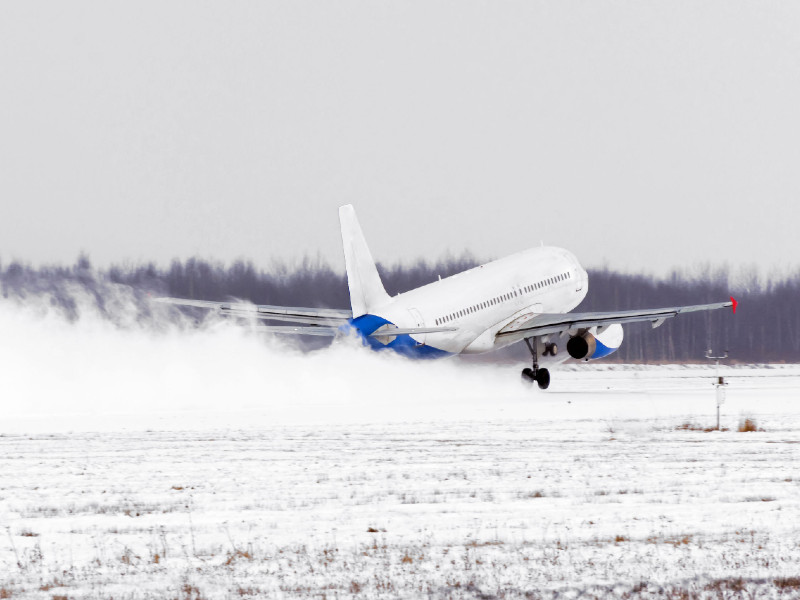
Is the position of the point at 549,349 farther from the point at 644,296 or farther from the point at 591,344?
the point at 644,296

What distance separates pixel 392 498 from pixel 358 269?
2299cm

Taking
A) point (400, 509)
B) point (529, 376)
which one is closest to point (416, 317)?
point (529, 376)

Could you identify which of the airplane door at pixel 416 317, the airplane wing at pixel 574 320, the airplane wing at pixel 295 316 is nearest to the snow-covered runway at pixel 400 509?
the airplane wing at pixel 295 316

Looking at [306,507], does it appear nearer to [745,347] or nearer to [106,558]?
[106,558]

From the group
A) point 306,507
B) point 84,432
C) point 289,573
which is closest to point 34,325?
point 84,432

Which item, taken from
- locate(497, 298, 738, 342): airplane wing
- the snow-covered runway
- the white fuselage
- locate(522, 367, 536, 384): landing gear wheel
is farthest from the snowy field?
locate(522, 367, 536, 384): landing gear wheel

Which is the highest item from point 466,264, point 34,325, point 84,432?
point 466,264

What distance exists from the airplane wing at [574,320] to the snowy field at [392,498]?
5.79 m

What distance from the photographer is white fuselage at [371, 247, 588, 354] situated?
37.2m

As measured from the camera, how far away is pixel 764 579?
9195 millimetres

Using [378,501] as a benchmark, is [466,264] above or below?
above

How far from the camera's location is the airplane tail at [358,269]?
119ft

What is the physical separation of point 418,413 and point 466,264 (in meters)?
87.6

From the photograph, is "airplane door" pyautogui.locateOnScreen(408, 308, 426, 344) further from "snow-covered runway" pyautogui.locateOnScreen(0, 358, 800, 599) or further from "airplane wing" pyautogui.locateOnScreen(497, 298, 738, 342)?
"snow-covered runway" pyautogui.locateOnScreen(0, 358, 800, 599)
